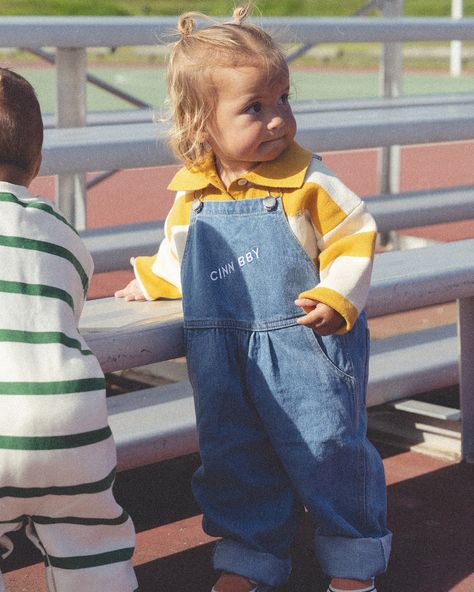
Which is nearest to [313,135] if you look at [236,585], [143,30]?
[143,30]

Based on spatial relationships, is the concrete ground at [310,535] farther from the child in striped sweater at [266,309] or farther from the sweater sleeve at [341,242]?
the sweater sleeve at [341,242]

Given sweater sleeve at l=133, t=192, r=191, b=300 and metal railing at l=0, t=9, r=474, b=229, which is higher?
metal railing at l=0, t=9, r=474, b=229

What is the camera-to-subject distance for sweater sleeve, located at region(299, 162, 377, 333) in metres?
2.13

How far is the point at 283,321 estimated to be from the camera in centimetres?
219

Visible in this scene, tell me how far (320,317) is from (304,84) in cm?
2006

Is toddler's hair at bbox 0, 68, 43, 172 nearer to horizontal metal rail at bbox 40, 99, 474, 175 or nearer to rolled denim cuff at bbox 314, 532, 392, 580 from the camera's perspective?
horizontal metal rail at bbox 40, 99, 474, 175

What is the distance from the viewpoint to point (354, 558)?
2.30 meters

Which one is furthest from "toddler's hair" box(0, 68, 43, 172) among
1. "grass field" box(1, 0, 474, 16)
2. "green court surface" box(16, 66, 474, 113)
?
"grass field" box(1, 0, 474, 16)

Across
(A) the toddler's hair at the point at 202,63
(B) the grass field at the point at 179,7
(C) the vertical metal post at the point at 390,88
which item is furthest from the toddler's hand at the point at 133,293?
(B) the grass field at the point at 179,7

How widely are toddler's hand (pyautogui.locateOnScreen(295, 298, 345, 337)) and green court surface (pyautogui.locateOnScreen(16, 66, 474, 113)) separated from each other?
13.6 m

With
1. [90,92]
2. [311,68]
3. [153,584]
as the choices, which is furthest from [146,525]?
[311,68]

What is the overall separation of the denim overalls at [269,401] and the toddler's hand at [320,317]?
53 millimetres

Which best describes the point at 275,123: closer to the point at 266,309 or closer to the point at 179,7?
the point at 266,309

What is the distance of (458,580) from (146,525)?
0.74 meters
